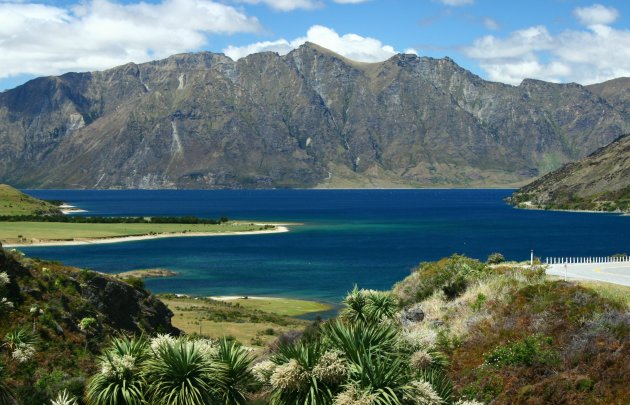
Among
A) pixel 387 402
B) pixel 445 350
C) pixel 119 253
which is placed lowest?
pixel 119 253

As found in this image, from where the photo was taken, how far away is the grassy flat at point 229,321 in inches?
2366

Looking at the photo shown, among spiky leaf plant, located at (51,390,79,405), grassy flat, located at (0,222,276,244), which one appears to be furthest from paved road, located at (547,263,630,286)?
grassy flat, located at (0,222,276,244)

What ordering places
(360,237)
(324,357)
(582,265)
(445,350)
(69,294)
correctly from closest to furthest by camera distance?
1. (324,357)
2. (445,350)
3. (69,294)
4. (582,265)
5. (360,237)

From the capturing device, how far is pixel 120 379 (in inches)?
752

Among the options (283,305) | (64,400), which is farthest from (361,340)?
(283,305)

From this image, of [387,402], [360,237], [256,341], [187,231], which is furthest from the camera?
[187,231]

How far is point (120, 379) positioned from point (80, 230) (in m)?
170

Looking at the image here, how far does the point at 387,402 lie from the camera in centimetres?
1677

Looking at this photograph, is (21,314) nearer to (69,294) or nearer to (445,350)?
(69,294)

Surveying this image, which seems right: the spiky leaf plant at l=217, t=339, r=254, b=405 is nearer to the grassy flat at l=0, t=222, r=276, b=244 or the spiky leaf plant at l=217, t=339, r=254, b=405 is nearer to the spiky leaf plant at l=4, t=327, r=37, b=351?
the spiky leaf plant at l=4, t=327, r=37, b=351

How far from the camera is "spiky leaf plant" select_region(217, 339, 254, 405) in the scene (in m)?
19.2

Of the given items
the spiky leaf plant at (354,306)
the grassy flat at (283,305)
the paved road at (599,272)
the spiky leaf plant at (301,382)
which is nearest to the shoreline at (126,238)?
the grassy flat at (283,305)

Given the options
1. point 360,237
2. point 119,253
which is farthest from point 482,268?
point 360,237

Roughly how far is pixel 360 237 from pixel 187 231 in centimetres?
4910
